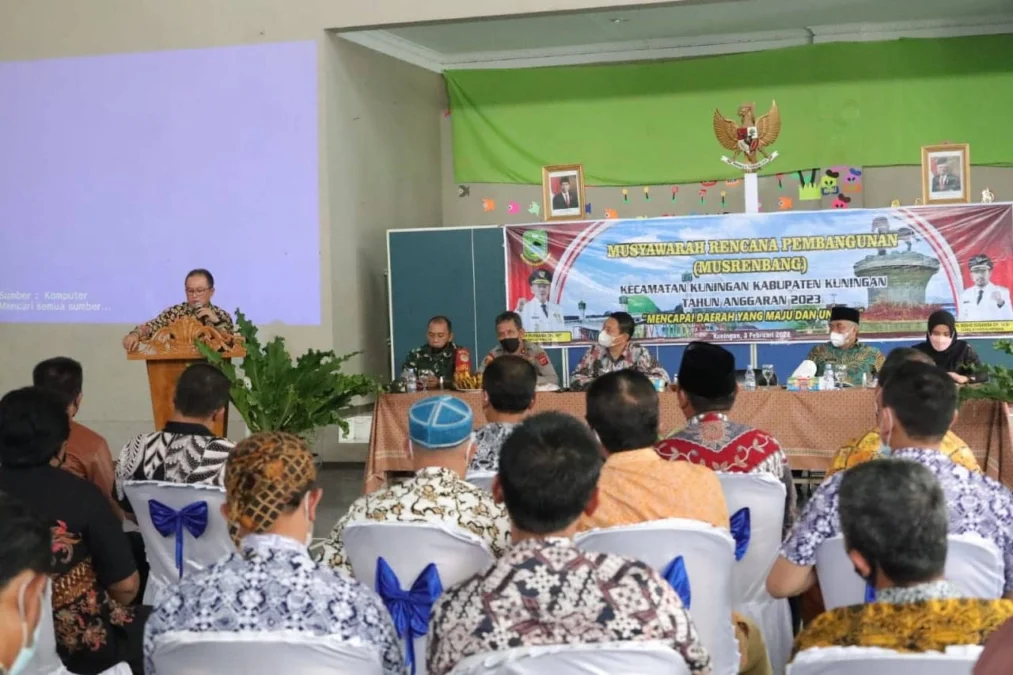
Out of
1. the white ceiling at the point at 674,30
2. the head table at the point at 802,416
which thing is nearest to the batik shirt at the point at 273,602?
the head table at the point at 802,416

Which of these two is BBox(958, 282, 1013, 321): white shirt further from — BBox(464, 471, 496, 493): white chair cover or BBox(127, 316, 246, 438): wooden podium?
BBox(464, 471, 496, 493): white chair cover

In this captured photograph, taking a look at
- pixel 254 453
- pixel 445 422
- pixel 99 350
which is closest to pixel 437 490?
pixel 445 422

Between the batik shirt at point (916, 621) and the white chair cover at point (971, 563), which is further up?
the batik shirt at point (916, 621)

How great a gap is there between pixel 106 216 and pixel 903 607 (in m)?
7.02

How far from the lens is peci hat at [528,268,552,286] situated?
7.57 metres

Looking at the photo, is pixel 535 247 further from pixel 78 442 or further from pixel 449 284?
pixel 78 442

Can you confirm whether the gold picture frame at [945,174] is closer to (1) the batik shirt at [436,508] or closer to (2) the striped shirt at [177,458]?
(2) the striped shirt at [177,458]

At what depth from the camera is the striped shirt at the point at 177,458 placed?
315 centimetres

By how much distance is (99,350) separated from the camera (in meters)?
7.74

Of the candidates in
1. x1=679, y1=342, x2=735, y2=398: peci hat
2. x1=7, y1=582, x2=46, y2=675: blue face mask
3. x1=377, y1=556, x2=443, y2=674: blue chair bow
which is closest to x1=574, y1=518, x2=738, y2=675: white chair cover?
x1=377, y1=556, x2=443, y2=674: blue chair bow

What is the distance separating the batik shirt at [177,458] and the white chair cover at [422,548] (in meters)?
1.01

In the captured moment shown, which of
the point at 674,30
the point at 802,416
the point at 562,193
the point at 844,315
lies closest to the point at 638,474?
the point at 802,416

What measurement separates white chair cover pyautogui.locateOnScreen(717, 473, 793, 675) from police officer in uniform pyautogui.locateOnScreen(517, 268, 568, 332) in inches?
180

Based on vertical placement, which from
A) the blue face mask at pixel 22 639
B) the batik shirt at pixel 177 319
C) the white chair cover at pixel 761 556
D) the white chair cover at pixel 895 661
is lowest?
the white chair cover at pixel 761 556
